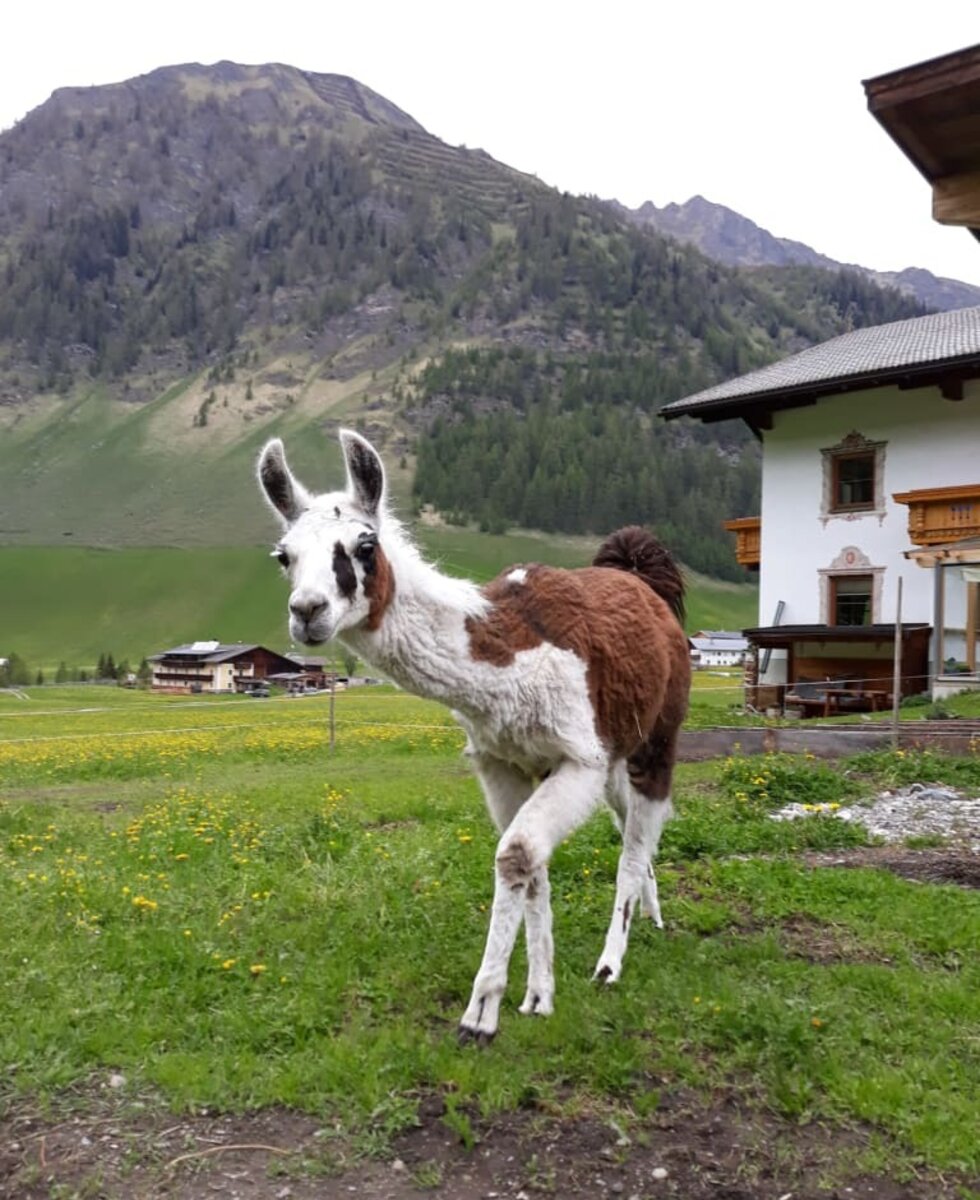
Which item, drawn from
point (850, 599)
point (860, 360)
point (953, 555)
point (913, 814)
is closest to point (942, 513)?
point (953, 555)

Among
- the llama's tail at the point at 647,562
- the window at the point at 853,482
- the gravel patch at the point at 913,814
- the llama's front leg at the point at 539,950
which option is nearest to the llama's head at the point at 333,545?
the llama's front leg at the point at 539,950

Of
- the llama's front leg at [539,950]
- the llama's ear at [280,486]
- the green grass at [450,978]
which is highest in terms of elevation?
the llama's ear at [280,486]

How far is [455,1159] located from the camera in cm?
389

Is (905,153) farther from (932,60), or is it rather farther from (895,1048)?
(895,1048)

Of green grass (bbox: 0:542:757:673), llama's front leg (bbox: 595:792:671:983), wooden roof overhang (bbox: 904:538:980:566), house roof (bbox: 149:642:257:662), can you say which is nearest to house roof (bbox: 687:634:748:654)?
green grass (bbox: 0:542:757:673)

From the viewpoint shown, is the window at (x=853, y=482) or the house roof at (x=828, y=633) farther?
the window at (x=853, y=482)

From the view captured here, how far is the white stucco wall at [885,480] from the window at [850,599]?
493 mm

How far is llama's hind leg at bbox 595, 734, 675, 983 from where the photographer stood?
5.70 meters

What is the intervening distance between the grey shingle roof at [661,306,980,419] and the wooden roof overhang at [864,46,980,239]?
83.2 feet

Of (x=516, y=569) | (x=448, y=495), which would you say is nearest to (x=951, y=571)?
(x=516, y=569)

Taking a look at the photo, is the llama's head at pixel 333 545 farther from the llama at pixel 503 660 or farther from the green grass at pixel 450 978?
the green grass at pixel 450 978

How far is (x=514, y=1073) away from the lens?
4387 mm

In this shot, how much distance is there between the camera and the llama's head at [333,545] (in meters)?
4.18

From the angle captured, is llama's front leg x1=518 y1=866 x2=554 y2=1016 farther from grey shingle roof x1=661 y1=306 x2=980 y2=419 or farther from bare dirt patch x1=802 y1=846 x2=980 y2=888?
grey shingle roof x1=661 y1=306 x2=980 y2=419
